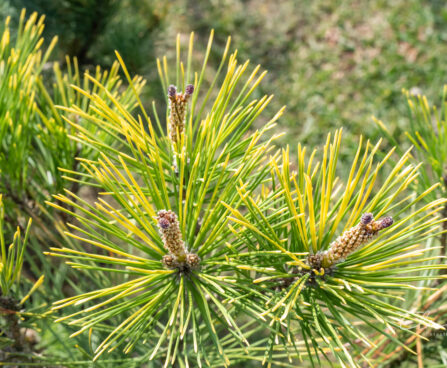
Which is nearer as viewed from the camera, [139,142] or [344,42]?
[139,142]

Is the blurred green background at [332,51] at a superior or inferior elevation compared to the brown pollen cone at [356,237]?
superior

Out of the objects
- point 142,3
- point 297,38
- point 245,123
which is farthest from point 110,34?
point 297,38

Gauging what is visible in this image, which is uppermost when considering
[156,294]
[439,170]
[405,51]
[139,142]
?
[405,51]

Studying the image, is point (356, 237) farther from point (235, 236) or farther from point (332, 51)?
point (332, 51)

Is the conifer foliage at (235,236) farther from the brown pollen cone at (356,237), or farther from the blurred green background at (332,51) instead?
the blurred green background at (332,51)

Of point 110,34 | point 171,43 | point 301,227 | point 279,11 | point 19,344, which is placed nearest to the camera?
point 301,227

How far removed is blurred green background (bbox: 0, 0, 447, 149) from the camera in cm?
235

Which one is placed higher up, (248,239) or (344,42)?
(344,42)

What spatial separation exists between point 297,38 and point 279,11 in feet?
0.76

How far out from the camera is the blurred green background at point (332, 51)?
235cm

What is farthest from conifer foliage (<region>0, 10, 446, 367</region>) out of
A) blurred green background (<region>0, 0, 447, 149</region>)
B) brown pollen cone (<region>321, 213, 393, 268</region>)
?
blurred green background (<region>0, 0, 447, 149</region>)

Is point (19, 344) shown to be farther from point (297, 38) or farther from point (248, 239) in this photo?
point (297, 38)

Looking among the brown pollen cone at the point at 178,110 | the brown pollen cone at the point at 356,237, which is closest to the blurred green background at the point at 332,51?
the brown pollen cone at the point at 178,110

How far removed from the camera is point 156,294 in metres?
0.45
